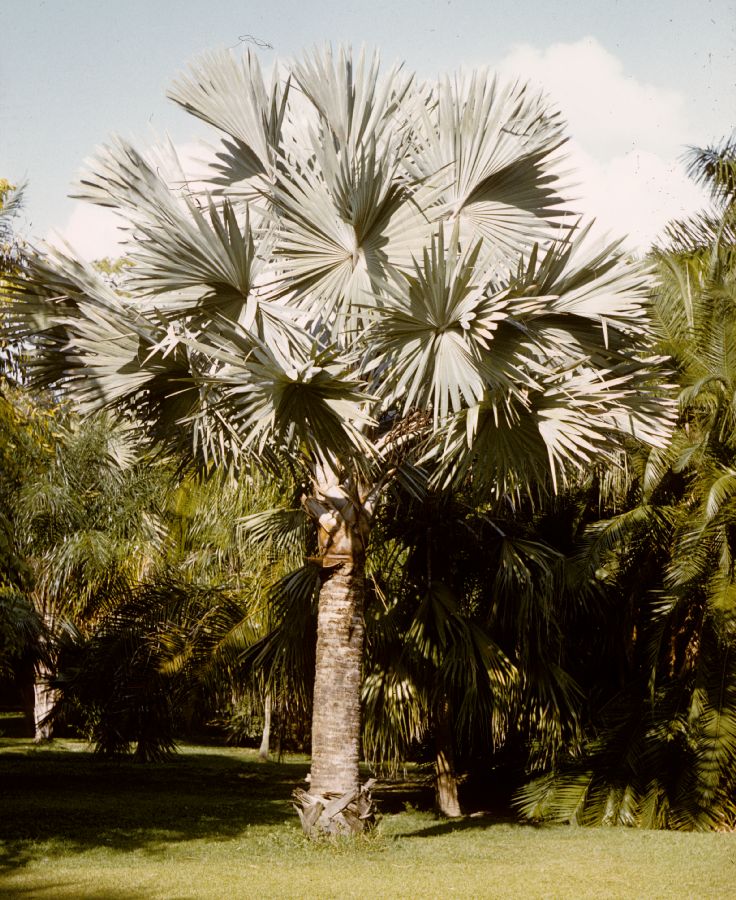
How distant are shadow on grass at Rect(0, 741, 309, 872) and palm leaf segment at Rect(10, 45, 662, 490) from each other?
13.5 feet


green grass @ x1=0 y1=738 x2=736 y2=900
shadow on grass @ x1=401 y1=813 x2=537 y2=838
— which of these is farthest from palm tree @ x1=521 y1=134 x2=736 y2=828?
green grass @ x1=0 y1=738 x2=736 y2=900

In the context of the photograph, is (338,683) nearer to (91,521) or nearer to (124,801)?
(124,801)

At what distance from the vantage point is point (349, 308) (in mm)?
8516

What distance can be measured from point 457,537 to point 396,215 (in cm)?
498

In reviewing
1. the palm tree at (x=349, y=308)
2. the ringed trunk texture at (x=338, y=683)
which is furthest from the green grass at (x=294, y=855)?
the palm tree at (x=349, y=308)

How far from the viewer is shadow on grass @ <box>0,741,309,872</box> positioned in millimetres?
9727

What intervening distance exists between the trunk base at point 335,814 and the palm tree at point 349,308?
20 mm

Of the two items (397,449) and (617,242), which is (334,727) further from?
(617,242)

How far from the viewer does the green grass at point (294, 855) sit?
24.7 ft

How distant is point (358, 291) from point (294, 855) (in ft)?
16.5

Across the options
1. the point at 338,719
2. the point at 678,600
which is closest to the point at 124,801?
the point at 338,719

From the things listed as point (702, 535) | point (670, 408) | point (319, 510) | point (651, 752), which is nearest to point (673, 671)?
point (651, 752)

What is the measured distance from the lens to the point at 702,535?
10.5m

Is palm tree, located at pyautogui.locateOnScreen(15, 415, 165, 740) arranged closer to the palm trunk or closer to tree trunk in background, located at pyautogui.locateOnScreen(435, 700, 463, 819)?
tree trunk in background, located at pyautogui.locateOnScreen(435, 700, 463, 819)
